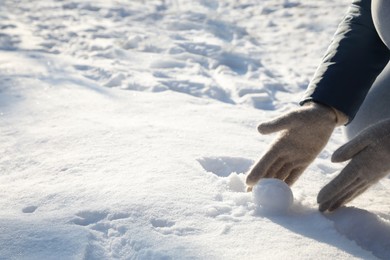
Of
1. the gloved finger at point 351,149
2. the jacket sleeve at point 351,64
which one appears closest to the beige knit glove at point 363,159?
the gloved finger at point 351,149

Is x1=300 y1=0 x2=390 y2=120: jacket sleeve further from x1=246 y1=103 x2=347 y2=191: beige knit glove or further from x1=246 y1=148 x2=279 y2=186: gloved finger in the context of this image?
x1=246 y1=148 x2=279 y2=186: gloved finger

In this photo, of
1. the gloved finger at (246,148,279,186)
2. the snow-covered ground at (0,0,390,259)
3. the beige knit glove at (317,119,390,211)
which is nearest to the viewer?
the snow-covered ground at (0,0,390,259)

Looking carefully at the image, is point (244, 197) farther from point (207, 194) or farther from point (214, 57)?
point (214, 57)

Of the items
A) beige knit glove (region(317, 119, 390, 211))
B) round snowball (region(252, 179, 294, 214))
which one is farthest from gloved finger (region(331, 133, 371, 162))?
round snowball (region(252, 179, 294, 214))

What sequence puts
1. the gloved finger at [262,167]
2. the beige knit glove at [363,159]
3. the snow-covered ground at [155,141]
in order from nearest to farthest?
the snow-covered ground at [155,141]
the beige knit glove at [363,159]
the gloved finger at [262,167]

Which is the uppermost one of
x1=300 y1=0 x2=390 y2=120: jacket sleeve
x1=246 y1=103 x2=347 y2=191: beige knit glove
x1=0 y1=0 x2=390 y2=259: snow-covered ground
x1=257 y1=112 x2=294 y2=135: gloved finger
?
x1=300 y1=0 x2=390 y2=120: jacket sleeve

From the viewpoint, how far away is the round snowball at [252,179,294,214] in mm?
1291

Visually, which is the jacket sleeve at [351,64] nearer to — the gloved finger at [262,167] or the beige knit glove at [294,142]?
the beige knit glove at [294,142]

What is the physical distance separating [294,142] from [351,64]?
324 millimetres

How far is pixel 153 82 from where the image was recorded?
102 inches

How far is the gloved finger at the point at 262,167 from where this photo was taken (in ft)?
4.48

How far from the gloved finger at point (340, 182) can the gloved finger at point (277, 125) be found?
0.19m

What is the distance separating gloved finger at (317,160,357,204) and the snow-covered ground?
6 centimetres

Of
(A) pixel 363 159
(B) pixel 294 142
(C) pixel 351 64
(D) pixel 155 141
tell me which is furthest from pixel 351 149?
(D) pixel 155 141
